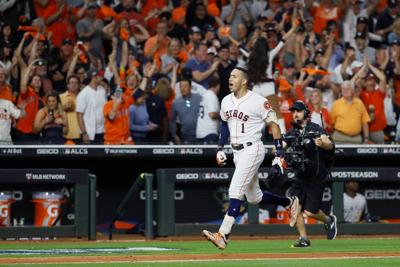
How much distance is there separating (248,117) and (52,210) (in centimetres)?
524

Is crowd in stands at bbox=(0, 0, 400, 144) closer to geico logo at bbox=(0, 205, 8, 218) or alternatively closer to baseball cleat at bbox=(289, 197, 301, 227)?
geico logo at bbox=(0, 205, 8, 218)

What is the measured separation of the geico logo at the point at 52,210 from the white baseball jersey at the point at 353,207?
437 cm

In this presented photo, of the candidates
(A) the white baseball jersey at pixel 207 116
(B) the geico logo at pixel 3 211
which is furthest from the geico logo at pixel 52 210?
(A) the white baseball jersey at pixel 207 116

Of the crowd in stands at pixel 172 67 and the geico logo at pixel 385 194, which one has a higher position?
the crowd in stands at pixel 172 67

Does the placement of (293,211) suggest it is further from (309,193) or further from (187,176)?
(187,176)

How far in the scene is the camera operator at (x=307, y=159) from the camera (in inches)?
497

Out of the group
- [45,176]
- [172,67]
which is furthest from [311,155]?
[172,67]

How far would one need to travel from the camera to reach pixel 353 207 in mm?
16406

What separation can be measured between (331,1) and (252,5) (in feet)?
4.80

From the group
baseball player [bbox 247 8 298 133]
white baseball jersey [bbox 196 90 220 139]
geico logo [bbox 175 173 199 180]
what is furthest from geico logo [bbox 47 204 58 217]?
baseball player [bbox 247 8 298 133]

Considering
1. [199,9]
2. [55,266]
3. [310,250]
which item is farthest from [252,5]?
[55,266]

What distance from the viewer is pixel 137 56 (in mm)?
17297

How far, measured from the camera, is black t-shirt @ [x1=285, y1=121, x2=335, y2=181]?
12.7m

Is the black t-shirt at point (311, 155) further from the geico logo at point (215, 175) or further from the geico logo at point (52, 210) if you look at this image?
the geico logo at point (52, 210)
